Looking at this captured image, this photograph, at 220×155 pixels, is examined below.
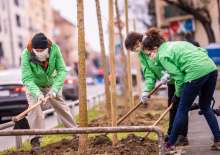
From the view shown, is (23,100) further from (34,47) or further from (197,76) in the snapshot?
(197,76)

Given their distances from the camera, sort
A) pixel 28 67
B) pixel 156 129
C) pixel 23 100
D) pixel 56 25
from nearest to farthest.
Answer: pixel 156 129 → pixel 28 67 → pixel 23 100 → pixel 56 25

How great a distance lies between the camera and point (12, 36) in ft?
227

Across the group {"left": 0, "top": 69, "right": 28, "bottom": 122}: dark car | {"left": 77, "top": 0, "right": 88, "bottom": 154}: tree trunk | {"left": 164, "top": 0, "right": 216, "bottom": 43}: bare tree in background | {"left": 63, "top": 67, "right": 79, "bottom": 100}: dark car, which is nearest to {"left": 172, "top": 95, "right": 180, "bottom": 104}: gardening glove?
{"left": 77, "top": 0, "right": 88, "bottom": 154}: tree trunk

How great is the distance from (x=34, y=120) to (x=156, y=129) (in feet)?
9.59

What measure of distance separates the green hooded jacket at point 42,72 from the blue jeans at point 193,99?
181 centimetres

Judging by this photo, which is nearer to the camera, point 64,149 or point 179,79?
point 179,79

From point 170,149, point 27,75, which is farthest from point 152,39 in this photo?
point 27,75

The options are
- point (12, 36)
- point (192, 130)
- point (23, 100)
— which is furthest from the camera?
point (12, 36)

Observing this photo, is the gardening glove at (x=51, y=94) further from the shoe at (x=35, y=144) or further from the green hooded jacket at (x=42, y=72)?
the shoe at (x=35, y=144)

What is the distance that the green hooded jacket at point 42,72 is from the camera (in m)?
7.99

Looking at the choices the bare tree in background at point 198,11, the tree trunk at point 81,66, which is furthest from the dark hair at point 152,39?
the bare tree in background at point 198,11

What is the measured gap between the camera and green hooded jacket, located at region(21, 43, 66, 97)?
7988 mm

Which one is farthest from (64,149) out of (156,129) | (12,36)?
(12,36)

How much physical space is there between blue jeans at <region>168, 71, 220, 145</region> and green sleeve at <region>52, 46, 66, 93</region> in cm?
180
